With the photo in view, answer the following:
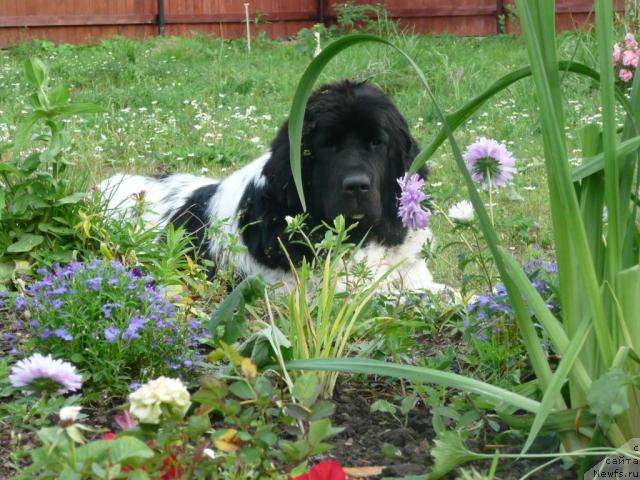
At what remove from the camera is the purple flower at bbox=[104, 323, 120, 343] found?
2621 millimetres

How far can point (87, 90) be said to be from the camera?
464 inches

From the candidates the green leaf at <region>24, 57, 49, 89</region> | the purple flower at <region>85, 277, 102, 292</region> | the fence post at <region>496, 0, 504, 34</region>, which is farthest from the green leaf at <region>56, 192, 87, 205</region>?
the fence post at <region>496, 0, 504, 34</region>

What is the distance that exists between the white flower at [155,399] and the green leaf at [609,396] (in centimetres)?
82

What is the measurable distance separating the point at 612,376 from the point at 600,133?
647 millimetres

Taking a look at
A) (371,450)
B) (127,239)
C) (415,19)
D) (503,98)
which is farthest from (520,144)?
(415,19)

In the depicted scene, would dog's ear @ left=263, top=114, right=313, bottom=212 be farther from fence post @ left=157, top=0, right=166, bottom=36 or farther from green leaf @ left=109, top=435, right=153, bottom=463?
fence post @ left=157, top=0, right=166, bottom=36

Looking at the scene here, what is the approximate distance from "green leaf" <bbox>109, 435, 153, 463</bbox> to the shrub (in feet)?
3.10

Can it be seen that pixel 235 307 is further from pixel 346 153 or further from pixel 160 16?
pixel 160 16

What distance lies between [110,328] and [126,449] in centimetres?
99

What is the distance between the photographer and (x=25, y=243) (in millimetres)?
3779

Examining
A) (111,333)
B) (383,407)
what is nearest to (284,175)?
(111,333)

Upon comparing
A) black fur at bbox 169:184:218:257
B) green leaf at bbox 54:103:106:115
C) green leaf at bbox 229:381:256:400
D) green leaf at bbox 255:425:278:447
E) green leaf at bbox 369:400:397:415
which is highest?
green leaf at bbox 54:103:106:115

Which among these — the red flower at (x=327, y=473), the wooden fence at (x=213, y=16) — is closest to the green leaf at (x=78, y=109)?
the red flower at (x=327, y=473)

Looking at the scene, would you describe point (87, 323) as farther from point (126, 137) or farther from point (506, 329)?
point (126, 137)
